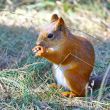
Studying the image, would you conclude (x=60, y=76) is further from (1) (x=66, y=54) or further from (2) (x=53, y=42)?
(2) (x=53, y=42)

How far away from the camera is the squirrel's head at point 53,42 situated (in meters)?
4.10

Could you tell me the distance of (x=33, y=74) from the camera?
15.5 ft

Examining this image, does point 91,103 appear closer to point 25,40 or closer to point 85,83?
point 85,83

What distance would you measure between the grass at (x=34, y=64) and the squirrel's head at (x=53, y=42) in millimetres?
370

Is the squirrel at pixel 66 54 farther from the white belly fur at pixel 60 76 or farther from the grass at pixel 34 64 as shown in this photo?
the grass at pixel 34 64

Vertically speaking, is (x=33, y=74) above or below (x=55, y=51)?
below

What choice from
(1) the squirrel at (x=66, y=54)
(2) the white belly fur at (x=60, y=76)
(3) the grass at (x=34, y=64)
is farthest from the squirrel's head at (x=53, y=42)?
(3) the grass at (x=34, y=64)

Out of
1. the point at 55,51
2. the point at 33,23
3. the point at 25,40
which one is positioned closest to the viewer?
the point at 55,51

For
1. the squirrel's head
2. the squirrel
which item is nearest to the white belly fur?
the squirrel

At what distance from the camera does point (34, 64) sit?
4.75 meters

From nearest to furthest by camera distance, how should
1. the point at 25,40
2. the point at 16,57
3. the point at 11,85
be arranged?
the point at 11,85
the point at 16,57
the point at 25,40


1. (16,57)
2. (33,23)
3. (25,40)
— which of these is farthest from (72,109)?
(33,23)

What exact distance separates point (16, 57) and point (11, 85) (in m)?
1.04

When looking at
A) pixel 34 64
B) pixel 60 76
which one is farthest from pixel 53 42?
pixel 34 64
